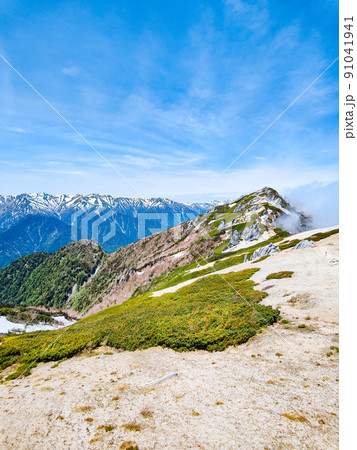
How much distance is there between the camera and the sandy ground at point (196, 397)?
27.8 ft

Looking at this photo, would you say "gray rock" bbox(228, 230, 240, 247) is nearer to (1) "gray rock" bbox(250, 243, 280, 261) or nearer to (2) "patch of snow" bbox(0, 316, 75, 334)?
(1) "gray rock" bbox(250, 243, 280, 261)

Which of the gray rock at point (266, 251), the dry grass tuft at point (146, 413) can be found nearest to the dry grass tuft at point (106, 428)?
the dry grass tuft at point (146, 413)

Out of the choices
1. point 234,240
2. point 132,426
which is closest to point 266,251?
point 234,240

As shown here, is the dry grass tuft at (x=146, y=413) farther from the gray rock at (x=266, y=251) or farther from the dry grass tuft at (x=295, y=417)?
the gray rock at (x=266, y=251)

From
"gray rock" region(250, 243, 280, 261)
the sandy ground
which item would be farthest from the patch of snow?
"gray rock" region(250, 243, 280, 261)

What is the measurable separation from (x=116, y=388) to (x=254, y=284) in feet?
81.8

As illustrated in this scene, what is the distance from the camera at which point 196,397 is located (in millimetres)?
11055

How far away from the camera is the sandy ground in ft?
27.8

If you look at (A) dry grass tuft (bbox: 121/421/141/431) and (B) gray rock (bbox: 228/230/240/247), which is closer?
(A) dry grass tuft (bbox: 121/421/141/431)

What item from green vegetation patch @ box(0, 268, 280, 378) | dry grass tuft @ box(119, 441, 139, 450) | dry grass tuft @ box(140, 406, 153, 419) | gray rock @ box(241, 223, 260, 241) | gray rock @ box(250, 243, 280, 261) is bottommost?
green vegetation patch @ box(0, 268, 280, 378)

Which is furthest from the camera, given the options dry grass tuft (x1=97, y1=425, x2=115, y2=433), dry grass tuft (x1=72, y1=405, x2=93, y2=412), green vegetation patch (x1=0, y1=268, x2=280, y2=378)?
green vegetation patch (x1=0, y1=268, x2=280, y2=378)

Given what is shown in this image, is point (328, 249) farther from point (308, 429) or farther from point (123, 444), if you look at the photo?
point (123, 444)

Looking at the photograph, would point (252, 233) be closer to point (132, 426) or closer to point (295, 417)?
point (295, 417)

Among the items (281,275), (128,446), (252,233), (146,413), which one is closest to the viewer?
(128,446)
